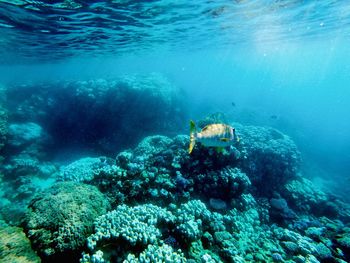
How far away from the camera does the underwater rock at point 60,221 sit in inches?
171

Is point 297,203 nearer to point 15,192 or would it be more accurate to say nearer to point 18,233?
point 18,233

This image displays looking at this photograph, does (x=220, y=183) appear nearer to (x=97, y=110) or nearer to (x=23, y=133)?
(x=97, y=110)

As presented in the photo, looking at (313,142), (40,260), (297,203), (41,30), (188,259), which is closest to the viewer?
(40,260)

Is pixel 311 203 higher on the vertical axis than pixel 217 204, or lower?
lower

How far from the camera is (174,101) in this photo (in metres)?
23.5

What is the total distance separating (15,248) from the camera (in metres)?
4.10

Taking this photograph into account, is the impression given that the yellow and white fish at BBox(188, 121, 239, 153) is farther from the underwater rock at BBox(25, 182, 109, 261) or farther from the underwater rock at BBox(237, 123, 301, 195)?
the underwater rock at BBox(237, 123, 301, 195)

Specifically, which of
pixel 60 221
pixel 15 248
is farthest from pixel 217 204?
pixel 15 248

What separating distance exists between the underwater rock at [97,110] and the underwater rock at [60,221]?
43.5ft

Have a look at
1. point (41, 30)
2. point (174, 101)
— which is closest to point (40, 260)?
point (41, 30)

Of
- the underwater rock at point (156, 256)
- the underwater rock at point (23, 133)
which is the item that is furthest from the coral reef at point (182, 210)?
the underwater rock at point (23, 133)

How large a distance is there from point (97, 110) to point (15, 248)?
16294 mm

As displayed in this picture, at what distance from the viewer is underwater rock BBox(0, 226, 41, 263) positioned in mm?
3967

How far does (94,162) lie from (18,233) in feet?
22.9
